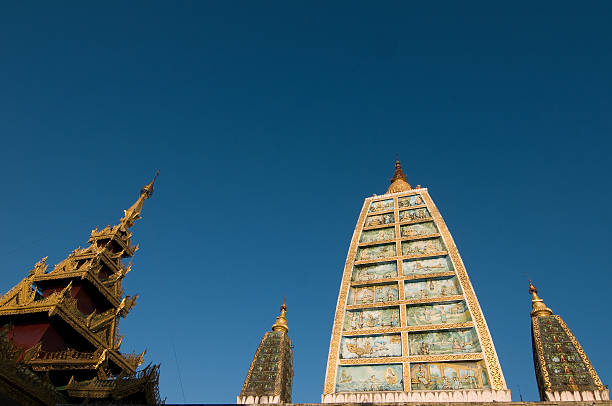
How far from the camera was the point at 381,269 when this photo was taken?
19.7 meters

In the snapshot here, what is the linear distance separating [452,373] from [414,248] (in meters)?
6.10

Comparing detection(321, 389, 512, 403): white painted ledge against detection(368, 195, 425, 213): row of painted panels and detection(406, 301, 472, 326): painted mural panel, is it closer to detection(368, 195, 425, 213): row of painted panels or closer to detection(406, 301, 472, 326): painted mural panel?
detection(406, 301, 472, 326): painted mural panel

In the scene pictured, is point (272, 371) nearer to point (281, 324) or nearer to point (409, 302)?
point (281, 324)

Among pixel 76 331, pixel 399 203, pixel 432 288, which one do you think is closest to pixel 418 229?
pixel 399 203

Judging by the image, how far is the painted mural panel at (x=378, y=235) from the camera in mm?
21237

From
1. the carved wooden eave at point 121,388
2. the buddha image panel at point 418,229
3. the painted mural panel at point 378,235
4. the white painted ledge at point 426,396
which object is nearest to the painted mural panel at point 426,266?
the buddha image panel at point 418,229

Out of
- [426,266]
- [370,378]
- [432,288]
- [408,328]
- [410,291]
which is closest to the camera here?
[370,378]

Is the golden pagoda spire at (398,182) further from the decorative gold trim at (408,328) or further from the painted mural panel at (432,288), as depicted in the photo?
the decorative gold trim at (408,328)

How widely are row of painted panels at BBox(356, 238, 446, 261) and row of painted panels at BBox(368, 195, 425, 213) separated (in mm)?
2671

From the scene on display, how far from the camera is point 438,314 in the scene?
56.1ft

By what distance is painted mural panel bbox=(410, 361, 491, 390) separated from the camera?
14695 millimetres

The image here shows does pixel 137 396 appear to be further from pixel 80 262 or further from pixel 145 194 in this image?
pixel 145 194

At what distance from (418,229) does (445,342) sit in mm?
6050

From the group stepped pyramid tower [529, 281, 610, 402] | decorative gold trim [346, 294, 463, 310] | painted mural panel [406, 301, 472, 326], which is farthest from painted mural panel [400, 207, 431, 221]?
stepped pyramid tower [529, 281, 610, 402]
